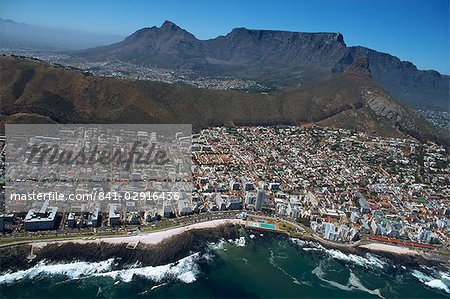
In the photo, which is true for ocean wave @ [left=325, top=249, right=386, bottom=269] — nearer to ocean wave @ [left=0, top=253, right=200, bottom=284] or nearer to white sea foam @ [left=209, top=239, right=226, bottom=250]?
white sea foam @ [left=209, top=239, right=226, bottom=250]

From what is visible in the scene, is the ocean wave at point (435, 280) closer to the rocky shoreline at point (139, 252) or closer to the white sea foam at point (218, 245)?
the rocky shoreline at point (139, 252)

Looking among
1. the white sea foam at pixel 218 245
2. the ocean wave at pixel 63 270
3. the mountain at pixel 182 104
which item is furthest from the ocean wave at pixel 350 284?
the mountain at pixel 182 104

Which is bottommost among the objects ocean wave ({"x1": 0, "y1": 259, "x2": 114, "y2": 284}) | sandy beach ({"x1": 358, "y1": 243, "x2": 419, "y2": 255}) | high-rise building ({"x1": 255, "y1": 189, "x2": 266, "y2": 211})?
ocean wave ({"x1": 0, "y1": 259, "x2": 114, "y2": 284})

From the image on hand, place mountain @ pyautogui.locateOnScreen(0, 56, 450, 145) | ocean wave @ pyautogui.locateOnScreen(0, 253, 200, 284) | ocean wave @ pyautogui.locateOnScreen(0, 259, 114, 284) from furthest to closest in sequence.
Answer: mountain @ pyautogui.locateOnScreen(0, 56, 450, 145) < ocean wave @ pyautogui.locateOnScreen(0, 253, 200, 284) < ocean wave @ pyautogui.locateOnScreen(0, 259, 114, 284)

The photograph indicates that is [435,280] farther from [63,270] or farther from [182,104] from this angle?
[182,104]

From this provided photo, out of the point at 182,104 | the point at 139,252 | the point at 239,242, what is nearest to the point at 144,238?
the point at 139,252

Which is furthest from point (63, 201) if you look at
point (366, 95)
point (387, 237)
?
point (366, 95)

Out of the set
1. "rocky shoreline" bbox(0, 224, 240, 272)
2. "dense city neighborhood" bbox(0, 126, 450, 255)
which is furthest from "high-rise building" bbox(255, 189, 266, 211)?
"rocky shoreline" bbox(0, 224, 240, 272)

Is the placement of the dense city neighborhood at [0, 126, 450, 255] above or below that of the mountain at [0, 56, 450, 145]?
below

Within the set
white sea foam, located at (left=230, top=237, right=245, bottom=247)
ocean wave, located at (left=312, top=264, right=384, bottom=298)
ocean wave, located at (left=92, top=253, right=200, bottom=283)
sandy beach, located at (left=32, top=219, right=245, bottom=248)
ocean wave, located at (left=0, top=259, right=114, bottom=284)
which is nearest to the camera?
ocean wave, located at (left=0, top=259, right=114, bottom=284)

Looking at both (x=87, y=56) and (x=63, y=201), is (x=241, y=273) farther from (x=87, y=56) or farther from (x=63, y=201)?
(x=87, y=56)
